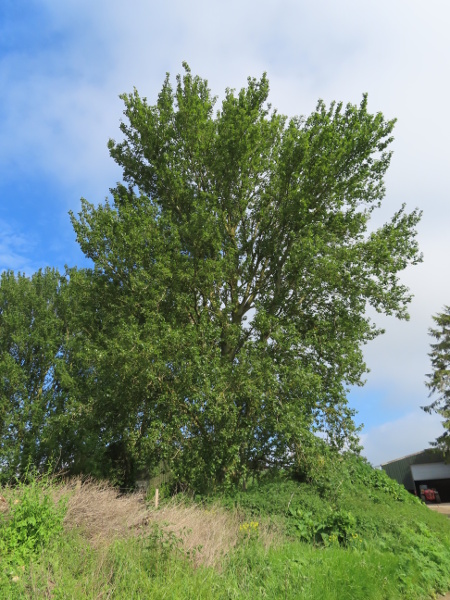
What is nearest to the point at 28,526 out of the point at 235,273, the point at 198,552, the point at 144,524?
the point at 144,524

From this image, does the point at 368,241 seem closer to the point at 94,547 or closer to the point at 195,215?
the point at 195,215

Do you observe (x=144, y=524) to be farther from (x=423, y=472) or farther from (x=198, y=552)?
(x=423, y=472)

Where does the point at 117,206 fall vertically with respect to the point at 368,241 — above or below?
above

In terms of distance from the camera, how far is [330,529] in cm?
958

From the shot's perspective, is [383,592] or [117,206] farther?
[117,206]

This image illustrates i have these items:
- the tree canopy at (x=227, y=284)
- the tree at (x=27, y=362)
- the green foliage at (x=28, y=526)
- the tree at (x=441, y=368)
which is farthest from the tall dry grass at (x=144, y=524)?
the tree at (x=441, y=368)

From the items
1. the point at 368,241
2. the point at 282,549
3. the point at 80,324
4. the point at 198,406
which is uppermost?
the point at 368,241

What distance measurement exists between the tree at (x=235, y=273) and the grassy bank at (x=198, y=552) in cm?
269

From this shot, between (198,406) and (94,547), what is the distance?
5749 millimetres

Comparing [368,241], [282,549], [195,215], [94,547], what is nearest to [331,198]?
[368,241]

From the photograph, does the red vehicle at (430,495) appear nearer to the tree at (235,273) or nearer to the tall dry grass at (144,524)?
the tree at (235,273)

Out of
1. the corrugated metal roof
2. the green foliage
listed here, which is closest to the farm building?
the corrugated metal roof

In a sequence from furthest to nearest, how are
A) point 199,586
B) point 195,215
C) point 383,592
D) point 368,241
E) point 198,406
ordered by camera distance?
point 368,241, point 195,215, point 198,406, point 383,592, point 199,586

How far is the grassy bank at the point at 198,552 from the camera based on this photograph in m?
5.24
